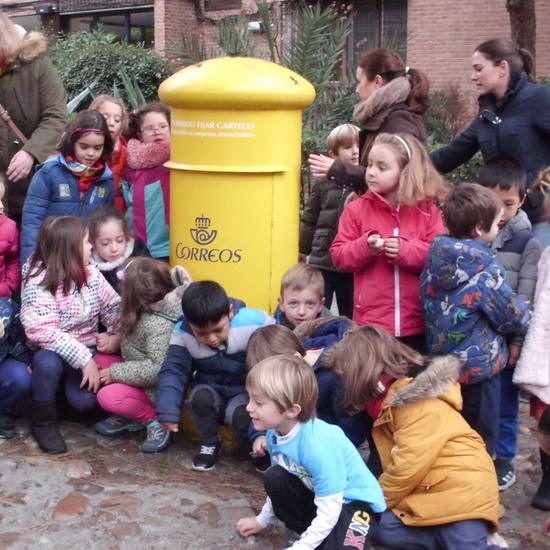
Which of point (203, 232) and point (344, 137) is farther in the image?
point (344, 137)

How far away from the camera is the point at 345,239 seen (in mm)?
3895

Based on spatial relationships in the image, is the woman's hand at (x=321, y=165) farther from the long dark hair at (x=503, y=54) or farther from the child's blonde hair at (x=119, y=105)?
the child's blonde hair at (x=119, y=105)

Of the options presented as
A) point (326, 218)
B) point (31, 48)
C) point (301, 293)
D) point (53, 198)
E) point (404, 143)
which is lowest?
point (301, 293)

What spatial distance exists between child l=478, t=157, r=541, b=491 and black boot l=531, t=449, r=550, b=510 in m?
0.17

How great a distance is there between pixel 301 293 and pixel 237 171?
2.18 ft

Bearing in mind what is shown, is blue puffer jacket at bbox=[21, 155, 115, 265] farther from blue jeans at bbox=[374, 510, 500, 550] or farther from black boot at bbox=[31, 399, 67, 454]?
blue jeans at bbox=[374, 510, 500, 550]

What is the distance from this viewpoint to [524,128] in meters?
4.27

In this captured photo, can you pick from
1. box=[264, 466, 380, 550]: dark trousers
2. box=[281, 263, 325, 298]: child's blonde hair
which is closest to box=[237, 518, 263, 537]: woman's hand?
box=[264, 466, 380, 550]: dark trousers

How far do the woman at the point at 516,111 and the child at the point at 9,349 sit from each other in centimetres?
270

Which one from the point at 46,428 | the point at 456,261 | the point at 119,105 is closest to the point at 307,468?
the point at 456,261

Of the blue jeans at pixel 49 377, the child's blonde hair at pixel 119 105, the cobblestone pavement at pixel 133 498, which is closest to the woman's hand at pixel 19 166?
the child's blonde hair at pixel 119 105

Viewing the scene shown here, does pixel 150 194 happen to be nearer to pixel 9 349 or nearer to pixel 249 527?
pixel 9 349

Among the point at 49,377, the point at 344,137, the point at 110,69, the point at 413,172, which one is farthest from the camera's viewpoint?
the point at 110,69

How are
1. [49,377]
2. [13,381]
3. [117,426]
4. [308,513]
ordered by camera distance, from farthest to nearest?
[117,426]
[13,381]
[49,377]
[308,513]
